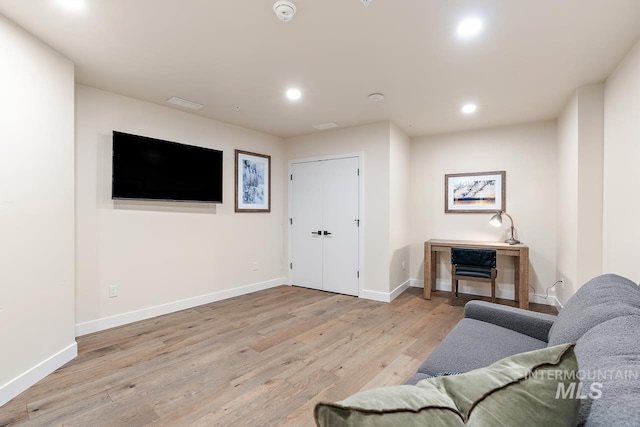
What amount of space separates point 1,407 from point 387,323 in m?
3.10

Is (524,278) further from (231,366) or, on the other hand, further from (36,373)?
(36,373)

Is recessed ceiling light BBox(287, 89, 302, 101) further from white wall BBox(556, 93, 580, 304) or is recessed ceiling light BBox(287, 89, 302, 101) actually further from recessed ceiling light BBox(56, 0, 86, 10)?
white wall BBox(556, 93, 580, 304)

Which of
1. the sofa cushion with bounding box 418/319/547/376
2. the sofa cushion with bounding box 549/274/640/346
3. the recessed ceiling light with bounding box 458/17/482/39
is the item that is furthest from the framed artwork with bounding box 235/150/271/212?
the sofa cushion with bounding box 549/274/640/346

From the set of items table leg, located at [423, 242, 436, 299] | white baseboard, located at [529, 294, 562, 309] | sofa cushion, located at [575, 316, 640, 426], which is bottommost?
white baseboard, located at [529, 294, 562, 309]

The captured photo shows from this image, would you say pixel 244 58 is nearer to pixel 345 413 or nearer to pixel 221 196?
pixel 221 196

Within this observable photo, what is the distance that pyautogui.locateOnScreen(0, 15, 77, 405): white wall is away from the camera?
2.01 meters

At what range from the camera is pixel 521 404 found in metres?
0.61

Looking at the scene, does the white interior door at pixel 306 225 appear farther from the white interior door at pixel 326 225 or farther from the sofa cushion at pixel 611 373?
the sofa cushion at pixel 611 373

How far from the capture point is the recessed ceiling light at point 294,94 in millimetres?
3183

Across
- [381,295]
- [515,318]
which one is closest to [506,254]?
[381,295]

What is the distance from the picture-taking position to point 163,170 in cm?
350

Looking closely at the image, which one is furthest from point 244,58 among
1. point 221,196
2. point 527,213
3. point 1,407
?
point 527,213

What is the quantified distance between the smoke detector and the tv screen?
222 centimetres

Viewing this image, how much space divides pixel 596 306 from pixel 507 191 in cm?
359
